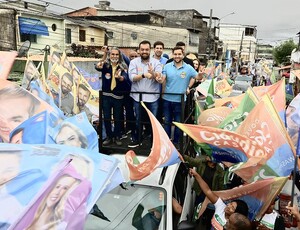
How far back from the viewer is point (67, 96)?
668cm

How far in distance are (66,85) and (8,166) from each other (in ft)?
16.4

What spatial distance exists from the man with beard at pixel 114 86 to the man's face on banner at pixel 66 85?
1827 mm

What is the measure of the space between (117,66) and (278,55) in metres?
63.3

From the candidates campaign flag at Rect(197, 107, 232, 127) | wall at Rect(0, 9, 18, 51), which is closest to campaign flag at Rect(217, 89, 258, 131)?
campaign flag at Rect(197, 107, 232, 127)

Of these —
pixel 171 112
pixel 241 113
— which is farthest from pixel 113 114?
pixel 241 113

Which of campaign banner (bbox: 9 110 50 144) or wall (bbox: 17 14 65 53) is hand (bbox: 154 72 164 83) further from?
wall (bbox: 17 14 65 53)

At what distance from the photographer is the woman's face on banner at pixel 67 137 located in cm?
330

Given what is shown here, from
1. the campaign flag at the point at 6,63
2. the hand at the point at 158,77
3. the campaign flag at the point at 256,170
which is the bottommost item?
the campaign flag at the point at 256,170

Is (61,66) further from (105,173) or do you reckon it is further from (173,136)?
(105,173)

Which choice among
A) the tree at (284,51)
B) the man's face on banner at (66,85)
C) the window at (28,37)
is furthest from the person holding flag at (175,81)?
the tree at (284,51)

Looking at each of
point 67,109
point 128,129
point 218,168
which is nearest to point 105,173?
point 218,168

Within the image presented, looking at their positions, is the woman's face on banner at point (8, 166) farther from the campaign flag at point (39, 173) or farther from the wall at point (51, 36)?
the wall at point (51, 36)

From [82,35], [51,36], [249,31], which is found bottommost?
[51,36]

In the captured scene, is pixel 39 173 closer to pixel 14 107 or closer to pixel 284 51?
pixel 14 107
